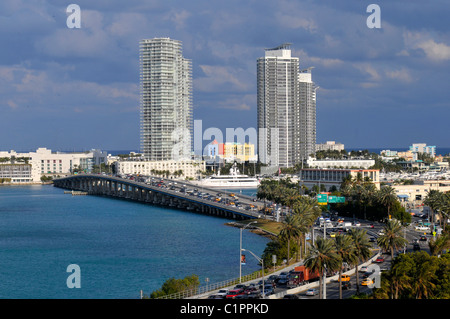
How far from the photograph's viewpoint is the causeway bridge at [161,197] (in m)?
113

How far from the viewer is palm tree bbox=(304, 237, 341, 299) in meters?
41.4

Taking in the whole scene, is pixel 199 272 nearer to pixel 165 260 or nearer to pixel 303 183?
pixel 165 260

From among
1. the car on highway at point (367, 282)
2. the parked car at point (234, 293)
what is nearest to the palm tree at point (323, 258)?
the parked car at point (234, 293)

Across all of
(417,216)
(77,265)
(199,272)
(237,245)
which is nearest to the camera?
(199,272)

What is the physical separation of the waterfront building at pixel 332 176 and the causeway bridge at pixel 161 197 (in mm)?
18178

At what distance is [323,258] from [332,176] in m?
88.1

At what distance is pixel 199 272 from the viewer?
59.6m

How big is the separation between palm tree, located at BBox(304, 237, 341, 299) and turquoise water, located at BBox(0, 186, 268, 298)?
14895 millimetres

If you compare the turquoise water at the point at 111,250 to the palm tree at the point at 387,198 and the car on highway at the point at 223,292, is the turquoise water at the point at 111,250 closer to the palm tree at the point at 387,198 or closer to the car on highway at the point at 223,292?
the car on highway at the point at 223,292

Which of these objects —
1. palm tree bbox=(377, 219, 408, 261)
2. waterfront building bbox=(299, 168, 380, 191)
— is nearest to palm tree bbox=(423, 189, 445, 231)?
palm tree bbox=(377, 219, 408, 261)

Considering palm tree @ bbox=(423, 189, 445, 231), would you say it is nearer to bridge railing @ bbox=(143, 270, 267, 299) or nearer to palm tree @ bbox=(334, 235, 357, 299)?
bridge railing @ bbox=(143, 270, 267, 299)

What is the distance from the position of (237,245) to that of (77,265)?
20181 millimetres
